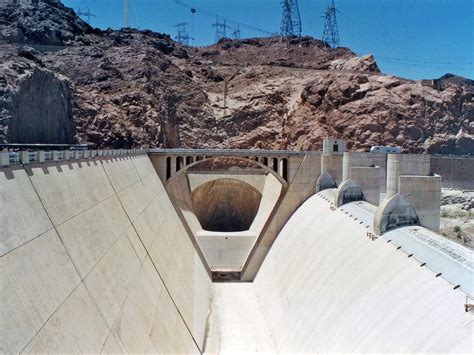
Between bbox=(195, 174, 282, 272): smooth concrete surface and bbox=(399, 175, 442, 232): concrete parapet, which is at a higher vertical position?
bbox=(399, 175, 442, 232): concrete parapet

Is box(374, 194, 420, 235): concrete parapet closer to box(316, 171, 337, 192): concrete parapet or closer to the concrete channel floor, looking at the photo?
the concrete channel floor

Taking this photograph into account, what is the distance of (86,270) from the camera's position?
11.7 metres

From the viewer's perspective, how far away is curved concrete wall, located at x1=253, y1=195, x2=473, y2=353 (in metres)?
11.3

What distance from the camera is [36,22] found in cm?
5738

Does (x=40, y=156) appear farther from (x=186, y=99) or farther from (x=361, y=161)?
(x=186, y=99)

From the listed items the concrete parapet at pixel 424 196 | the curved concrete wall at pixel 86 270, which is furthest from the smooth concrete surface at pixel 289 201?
the concrete parapet at pixel 424 196

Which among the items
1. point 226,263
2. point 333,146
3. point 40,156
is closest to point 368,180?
point 333,146

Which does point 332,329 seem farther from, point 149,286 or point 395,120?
point 395,120

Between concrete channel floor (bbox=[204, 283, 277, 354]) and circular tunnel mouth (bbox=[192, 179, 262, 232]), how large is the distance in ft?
43.6

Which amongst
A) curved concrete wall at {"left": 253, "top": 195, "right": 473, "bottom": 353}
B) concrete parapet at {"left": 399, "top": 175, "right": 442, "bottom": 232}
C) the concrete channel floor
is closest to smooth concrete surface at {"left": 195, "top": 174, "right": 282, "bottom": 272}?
the concrete channel floor

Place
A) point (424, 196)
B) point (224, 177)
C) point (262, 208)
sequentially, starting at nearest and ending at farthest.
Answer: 1. point (424, 196)
2. point (262, 208)
3. point (224, 177)

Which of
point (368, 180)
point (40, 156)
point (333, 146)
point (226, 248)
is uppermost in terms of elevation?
point (40, 156)

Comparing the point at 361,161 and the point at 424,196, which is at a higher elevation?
the point at 361,161

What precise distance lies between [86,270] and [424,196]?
14470 mm
